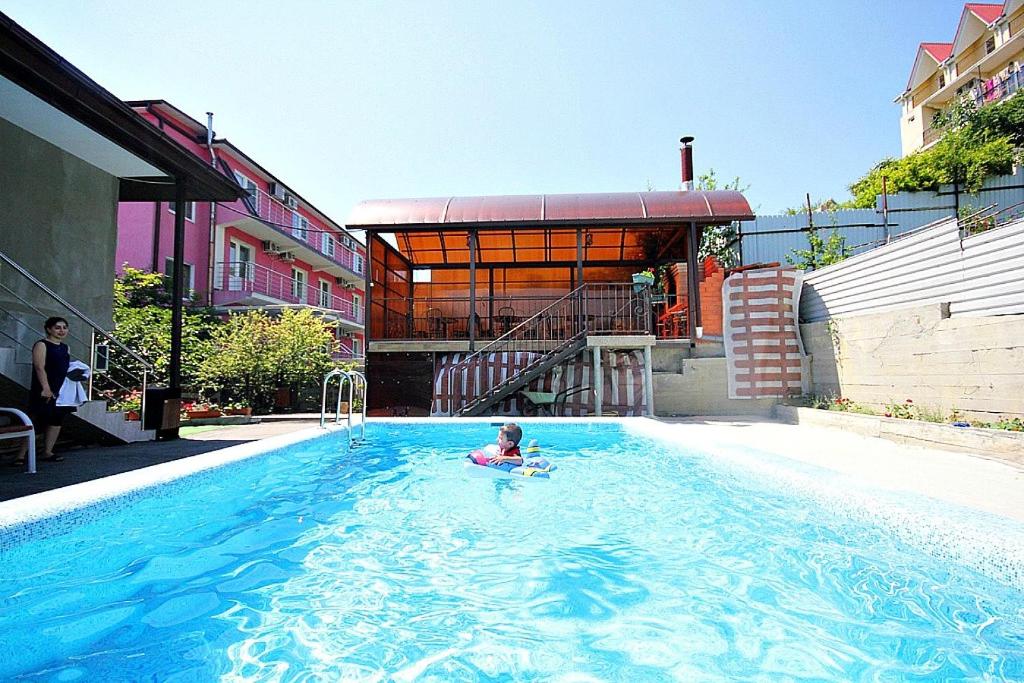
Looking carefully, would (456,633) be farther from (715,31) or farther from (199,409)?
(715,31)

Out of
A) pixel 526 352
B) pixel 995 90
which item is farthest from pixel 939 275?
pixel 995 90

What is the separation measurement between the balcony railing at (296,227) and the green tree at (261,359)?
Result: 171 inches

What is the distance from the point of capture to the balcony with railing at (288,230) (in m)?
19.5

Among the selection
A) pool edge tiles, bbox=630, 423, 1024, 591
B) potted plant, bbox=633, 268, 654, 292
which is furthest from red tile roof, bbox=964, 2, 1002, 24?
pool edge tiles, bbox=630, 423, 1024, 591

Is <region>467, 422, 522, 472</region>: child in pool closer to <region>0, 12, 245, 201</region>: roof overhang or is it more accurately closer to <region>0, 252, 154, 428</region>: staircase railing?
<region>0, 252, 154, 428</region>: staircase railing

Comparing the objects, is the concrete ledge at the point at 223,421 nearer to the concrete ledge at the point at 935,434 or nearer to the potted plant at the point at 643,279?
the potted plant at the point at 643,279

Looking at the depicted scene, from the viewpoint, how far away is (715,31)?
37.7 ft

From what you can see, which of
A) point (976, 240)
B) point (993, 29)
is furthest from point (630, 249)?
point (993, 29)

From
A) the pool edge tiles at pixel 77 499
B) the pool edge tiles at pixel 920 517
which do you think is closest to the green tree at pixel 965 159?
the pool edge tiles at pixel 920 517

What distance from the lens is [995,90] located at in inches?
1021

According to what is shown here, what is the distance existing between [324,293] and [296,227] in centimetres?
385

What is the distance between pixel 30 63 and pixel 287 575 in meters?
5.06

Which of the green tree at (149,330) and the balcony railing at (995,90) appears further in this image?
the balcony railing at (995,90)

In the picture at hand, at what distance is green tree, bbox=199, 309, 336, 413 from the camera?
476 inches
